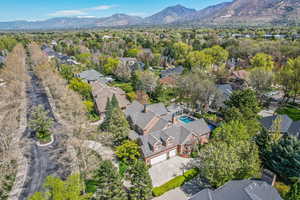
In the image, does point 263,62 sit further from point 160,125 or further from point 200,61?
point 160,125

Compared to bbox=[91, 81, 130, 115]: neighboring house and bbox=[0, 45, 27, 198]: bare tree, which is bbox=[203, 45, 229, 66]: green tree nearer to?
bbox=[91, 81, 130, 115]: neighboring house

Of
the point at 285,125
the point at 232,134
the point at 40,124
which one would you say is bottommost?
the point at 285,125

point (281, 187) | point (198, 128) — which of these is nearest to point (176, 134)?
point (198, 128)

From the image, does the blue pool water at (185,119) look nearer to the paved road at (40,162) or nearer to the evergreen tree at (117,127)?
the evergreen tree at (117,127)

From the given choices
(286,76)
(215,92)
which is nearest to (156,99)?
(215,92)

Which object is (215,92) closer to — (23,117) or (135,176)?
(135,176)

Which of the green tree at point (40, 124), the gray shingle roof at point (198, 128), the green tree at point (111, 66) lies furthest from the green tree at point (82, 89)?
the gray shingle roof at point (198, 128)

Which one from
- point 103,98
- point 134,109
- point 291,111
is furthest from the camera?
point 103,98
